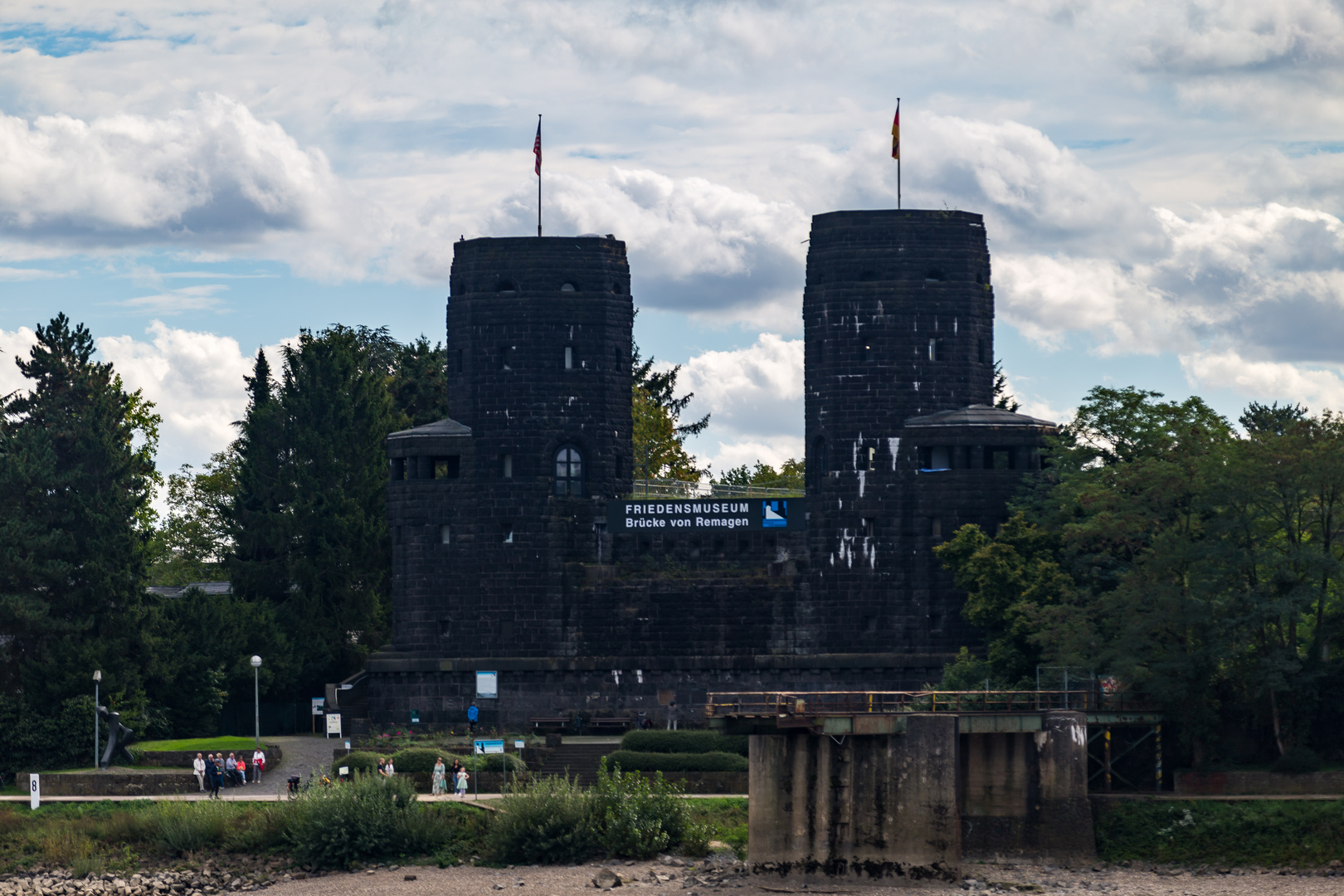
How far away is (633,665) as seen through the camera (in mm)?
83000

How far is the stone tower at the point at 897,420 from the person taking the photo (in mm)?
81188

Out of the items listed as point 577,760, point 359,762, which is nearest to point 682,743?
point 577,760

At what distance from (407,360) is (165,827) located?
49.3m

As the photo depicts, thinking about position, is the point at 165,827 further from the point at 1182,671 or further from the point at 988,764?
the point at 1182,671

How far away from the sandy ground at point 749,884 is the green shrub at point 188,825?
4504 millimetres

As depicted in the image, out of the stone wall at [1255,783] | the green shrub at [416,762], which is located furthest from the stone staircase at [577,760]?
the stone wall at [1255,783]

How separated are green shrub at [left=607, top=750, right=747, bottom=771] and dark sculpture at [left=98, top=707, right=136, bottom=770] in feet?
58.2

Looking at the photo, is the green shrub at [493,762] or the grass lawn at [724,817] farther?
the green shrub at [493,762]

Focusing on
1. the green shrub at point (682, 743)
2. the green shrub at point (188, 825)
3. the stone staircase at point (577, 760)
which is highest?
the green shrub at point (682, 743)

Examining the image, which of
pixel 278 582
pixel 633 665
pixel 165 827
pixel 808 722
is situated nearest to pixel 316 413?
pixel 278 582

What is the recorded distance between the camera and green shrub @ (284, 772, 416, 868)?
64125mm

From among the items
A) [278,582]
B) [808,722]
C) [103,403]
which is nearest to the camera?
[808,722]

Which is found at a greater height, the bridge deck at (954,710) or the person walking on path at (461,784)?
the bridge deck at (954,710)

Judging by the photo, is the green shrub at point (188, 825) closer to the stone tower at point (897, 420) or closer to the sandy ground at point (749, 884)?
the sandy ground at point (749, 884)
